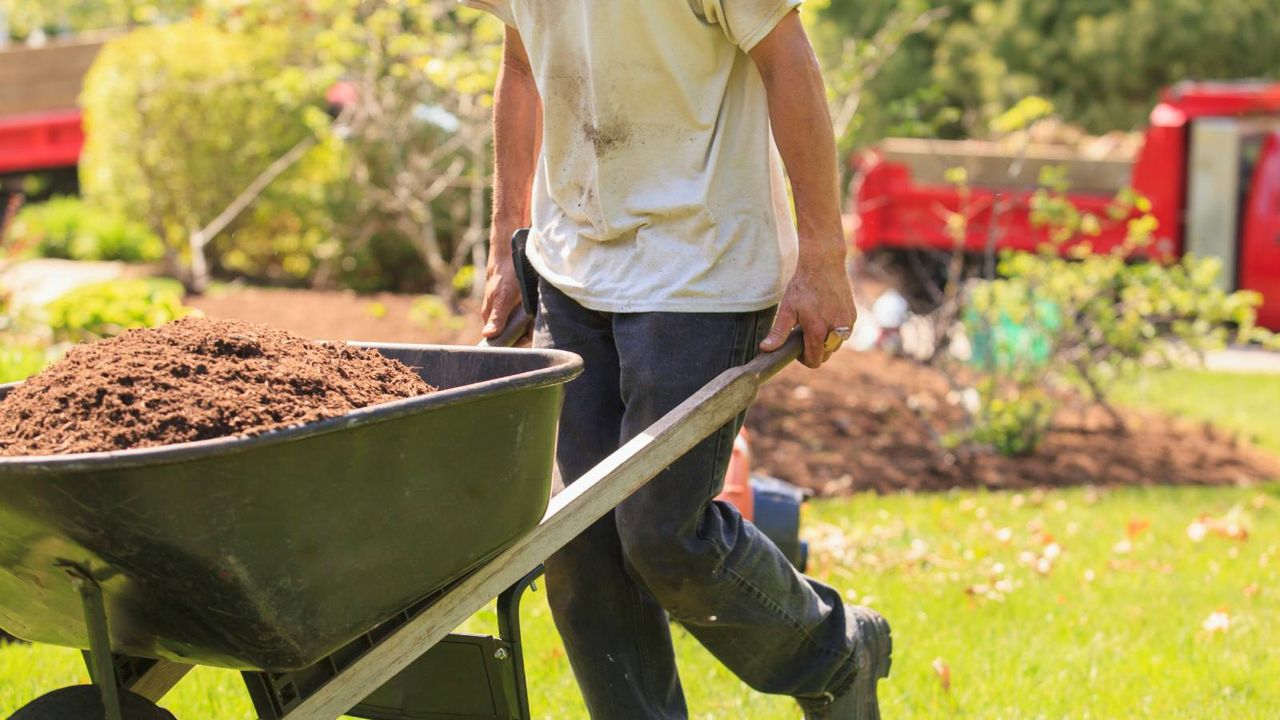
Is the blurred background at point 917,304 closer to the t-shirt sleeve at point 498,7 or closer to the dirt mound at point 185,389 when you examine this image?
the dirt mound at point 185,389

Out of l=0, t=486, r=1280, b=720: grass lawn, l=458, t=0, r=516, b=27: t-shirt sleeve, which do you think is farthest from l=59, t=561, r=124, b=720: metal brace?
l=458, t=0, r=516, b=27: t-shirt sleeve

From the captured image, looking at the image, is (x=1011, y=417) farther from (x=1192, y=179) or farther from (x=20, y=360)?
Result: (x=1192, y=179)

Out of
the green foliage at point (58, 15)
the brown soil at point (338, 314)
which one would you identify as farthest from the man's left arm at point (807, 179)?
the green foliage at point (58, 15)

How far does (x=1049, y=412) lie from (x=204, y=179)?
267 inches

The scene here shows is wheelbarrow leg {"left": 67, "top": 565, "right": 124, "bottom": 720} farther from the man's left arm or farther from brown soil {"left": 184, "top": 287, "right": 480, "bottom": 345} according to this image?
brown soil {"left": 184, "top": 287, "right": 480, "bottom": 345}

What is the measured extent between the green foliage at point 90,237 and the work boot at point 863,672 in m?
9.80

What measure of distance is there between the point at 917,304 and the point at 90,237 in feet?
23.7

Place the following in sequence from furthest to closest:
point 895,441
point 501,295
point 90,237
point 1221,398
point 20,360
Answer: point 90,237
point 1221,398
point 895,441
point 20,360
point 501,295

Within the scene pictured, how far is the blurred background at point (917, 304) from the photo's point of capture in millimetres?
3814

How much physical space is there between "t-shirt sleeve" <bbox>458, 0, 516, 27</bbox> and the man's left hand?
793mm

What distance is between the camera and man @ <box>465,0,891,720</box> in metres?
2.51

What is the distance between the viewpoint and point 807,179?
8.20 feet

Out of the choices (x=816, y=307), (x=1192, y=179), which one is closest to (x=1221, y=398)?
(x=1192, y=179)

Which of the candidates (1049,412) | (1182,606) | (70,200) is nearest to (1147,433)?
(1049,412)
